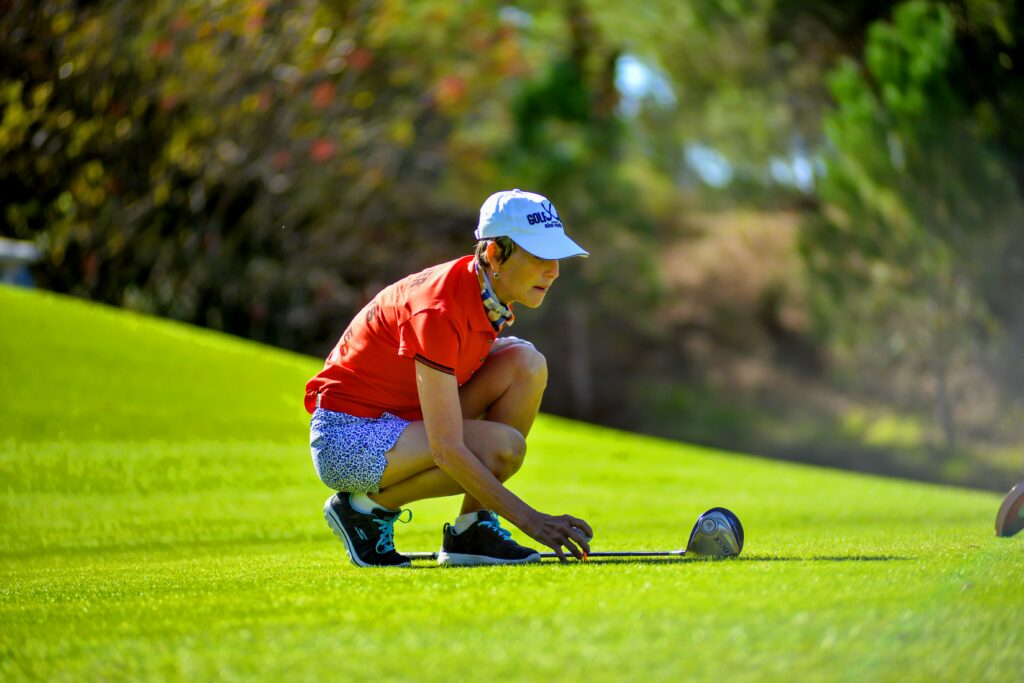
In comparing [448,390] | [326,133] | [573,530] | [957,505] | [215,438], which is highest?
[448,390]

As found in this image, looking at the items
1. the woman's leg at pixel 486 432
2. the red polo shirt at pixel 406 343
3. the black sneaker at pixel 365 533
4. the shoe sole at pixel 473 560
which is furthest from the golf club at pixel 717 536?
the red polo shirt at pixel 406 343

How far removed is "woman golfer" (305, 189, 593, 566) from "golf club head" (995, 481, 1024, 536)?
158 cm

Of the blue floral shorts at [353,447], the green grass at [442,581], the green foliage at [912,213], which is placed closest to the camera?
the green grass at [442,581]

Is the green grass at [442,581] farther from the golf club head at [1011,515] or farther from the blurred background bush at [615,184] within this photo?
the blurred background bush at [615,184]

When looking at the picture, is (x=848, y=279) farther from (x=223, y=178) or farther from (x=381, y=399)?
(x=381, y=399)

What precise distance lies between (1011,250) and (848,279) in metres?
3.20

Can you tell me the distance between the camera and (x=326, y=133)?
19.2m

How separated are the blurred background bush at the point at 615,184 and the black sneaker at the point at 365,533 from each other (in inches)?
456

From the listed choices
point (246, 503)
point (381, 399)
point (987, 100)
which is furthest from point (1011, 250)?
point (381, 399)

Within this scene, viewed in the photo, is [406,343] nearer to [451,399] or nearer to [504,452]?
[451,399]

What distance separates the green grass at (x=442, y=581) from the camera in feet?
8.96

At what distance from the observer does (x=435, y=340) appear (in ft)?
12.9

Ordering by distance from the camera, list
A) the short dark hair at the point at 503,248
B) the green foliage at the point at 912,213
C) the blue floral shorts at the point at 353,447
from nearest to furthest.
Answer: the short dark hair at the point at 503,248
the blue floral shorts at the point at 353,447
the green foliage at the point at 912,213

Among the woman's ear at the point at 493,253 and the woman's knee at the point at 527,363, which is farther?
the woman's knee at the point at 527,363
